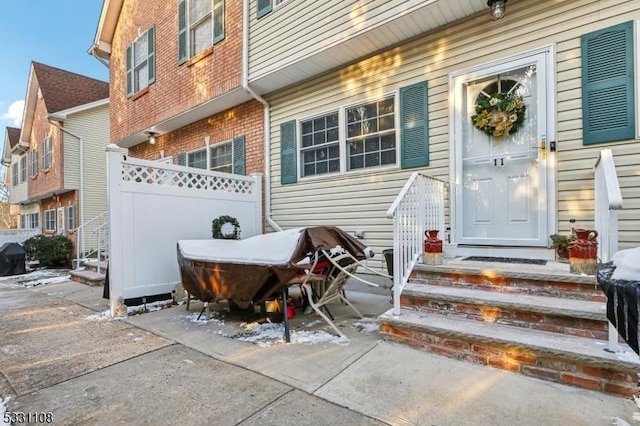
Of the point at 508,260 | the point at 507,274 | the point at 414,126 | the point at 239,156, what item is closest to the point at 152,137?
the point at 239,156

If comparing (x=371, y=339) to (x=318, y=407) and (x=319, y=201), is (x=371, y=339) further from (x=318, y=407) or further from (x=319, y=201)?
(x=319, y=201)

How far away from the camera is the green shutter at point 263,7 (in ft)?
19.8

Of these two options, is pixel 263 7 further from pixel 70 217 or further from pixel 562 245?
pixel 70 217

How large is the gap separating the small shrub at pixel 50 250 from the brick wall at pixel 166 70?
4.52m

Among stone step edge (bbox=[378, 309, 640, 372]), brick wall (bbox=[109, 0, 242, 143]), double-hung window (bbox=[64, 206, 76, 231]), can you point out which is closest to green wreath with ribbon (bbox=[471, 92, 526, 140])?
stone step edge (bbox=[378, 309, 640, 372])

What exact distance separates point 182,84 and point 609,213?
26.3 ft

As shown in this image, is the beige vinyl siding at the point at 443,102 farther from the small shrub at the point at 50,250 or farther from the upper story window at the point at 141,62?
the small shrub at the point at 50,250

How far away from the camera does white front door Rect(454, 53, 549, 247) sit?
3988mm

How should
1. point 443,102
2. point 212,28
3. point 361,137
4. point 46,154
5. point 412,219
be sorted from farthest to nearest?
point 46,154, point 212,28, point 361,137, point 443,102, point 412,219

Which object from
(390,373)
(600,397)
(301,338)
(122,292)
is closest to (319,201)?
(301,338)

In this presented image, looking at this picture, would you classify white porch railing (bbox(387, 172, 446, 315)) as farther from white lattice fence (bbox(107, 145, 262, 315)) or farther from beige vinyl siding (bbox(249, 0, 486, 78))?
white lattice fence (bbox(107, 145, 262, 315))

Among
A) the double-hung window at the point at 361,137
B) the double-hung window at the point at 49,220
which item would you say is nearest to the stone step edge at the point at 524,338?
the double-hung window at the point at 361,137

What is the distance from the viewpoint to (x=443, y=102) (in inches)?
185

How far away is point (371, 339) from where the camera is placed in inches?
131
